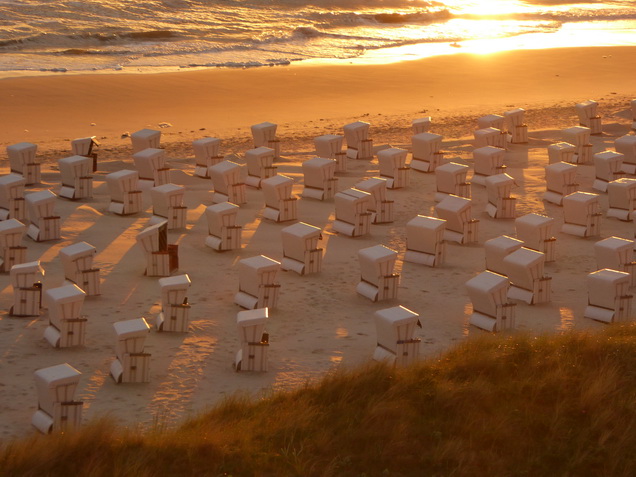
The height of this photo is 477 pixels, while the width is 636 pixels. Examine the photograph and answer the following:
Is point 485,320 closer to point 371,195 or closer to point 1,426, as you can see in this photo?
point 371,195

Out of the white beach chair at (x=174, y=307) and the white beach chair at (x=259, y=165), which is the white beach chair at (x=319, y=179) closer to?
the white beach chair at (x=259, y=165)

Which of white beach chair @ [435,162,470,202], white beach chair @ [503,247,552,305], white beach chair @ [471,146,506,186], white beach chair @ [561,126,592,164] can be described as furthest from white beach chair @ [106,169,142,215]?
white beach chair @ [561,126,592,164]

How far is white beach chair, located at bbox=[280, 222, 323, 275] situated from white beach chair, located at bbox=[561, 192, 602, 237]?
458cm

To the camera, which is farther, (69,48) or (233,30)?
(233,30)

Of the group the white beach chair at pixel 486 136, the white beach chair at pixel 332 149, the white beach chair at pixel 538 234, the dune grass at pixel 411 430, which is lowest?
the dune grass at pixel 411 430

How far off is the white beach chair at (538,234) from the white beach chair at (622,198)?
2.78m

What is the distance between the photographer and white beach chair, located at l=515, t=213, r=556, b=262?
14.1m

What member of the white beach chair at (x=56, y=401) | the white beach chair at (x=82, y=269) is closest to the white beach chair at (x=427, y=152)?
the white beach chair at (x=82, y=269)

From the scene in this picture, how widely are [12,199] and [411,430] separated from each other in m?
9.00

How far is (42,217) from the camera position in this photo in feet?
47.1

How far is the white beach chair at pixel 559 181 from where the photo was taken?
16.9m

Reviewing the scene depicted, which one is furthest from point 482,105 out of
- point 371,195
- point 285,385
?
point 285,385

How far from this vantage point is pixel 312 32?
1715 inches

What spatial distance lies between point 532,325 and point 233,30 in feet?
109
